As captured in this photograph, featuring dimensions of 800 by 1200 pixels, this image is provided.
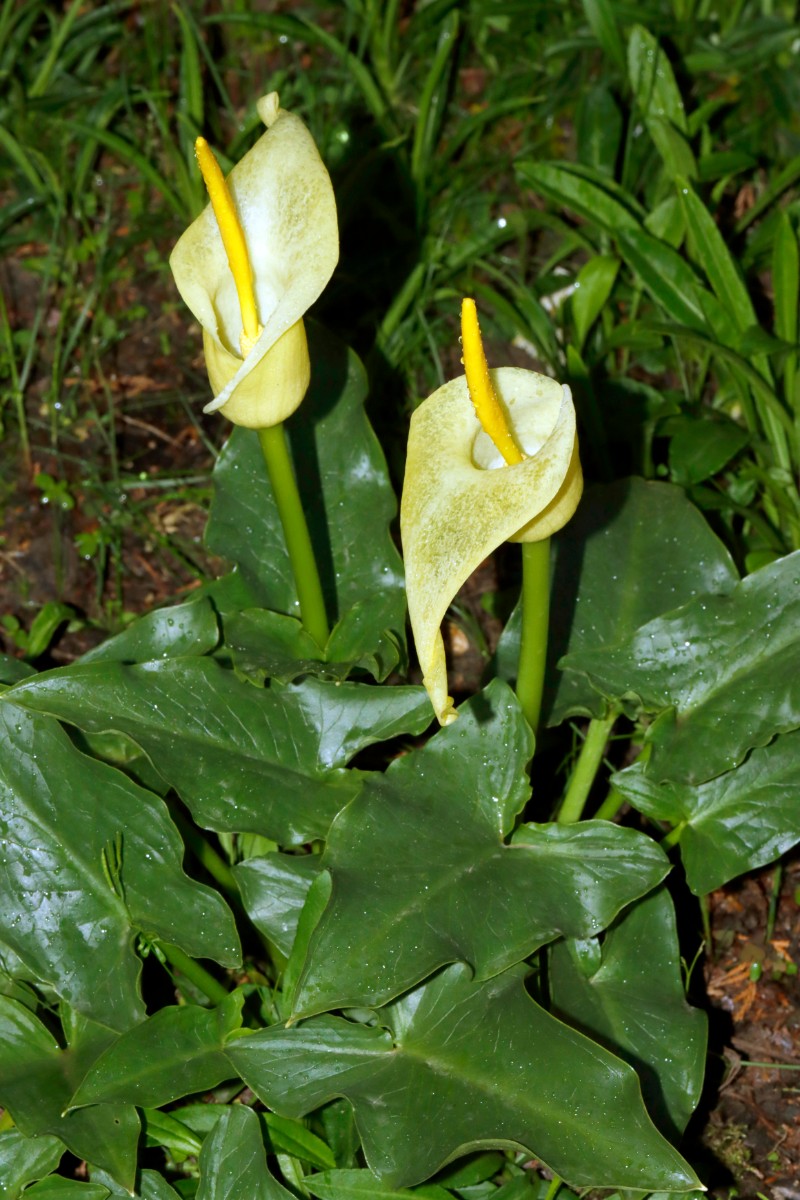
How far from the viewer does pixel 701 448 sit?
2139mm

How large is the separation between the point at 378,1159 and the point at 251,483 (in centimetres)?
91

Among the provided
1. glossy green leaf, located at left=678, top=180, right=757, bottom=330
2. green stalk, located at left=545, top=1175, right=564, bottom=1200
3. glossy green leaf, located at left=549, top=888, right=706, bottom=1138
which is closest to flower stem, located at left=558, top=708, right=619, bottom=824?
glossy green leaf, located at left=549, top=888, right=706, bottom=1138

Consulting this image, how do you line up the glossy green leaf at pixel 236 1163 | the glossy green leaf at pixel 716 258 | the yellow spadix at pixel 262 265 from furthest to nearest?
the glossy green leaf at pixel 716 258
the glossy green leaf at pixel 236 1163
the yellow spadix at pixel 262 265

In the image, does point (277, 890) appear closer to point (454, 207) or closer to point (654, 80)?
point (454, 207)

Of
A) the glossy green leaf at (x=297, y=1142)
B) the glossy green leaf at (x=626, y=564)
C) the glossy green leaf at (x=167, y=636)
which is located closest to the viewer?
the glossy green leaf at (x=297, y=1142)

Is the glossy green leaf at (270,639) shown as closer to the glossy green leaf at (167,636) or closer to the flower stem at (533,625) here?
the glossy green leaf at (167,636)

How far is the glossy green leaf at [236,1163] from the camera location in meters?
1.44

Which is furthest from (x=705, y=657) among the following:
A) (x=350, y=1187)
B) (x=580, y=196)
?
(x=580, y=196)

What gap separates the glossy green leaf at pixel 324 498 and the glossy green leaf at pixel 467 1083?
0.58 m

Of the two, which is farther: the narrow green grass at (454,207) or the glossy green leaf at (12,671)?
the narrow green grass at (454,207)

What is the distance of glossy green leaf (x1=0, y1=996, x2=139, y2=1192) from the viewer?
146cm

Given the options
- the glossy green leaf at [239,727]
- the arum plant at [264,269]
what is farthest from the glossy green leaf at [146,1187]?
the arum plant at [264,269]

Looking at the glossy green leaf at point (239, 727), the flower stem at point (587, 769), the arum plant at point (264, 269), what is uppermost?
the arum plant at point (264, 269)

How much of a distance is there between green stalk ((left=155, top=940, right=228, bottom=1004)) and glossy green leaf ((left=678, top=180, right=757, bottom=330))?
144 cm
